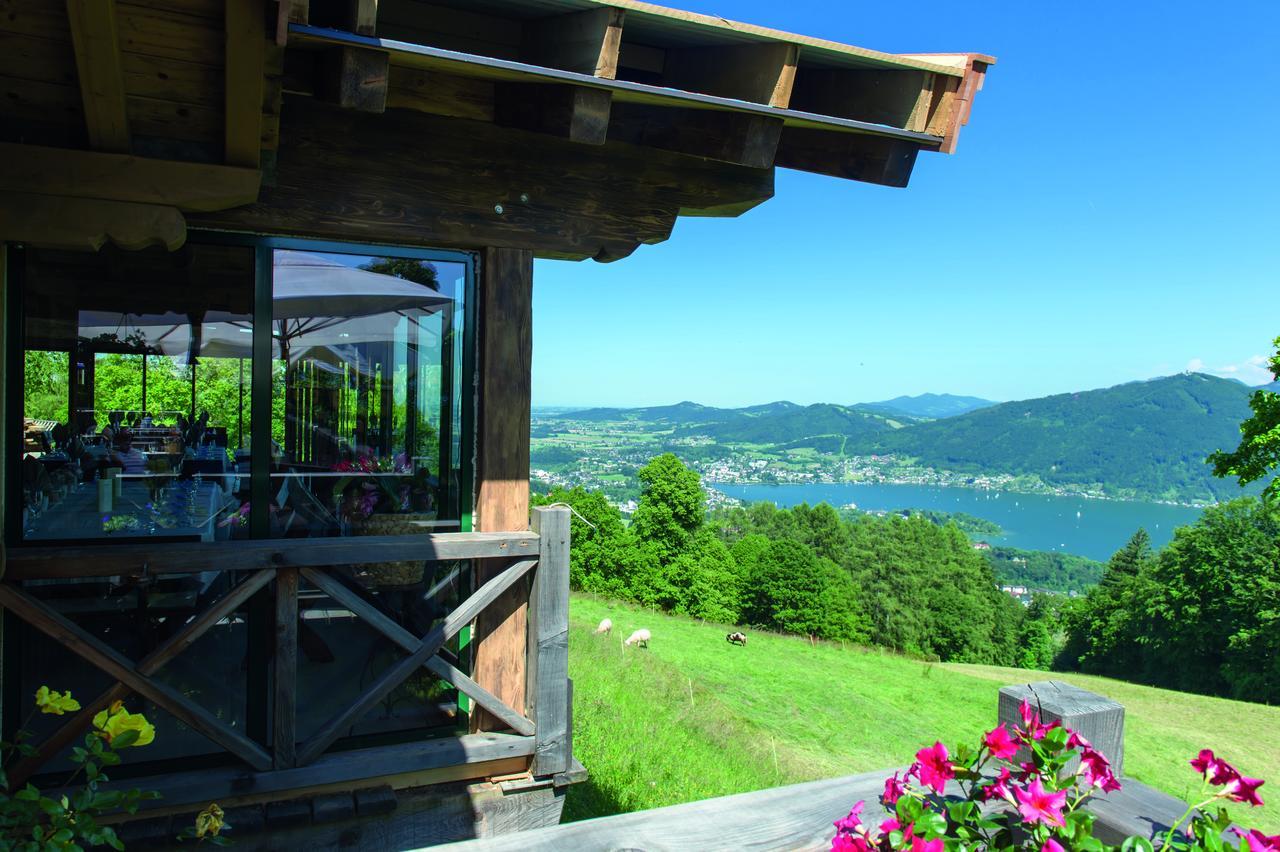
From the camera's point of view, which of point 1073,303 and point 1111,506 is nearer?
point 1073,303

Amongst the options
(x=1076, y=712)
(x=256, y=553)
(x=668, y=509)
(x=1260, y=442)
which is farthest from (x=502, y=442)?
(x=668, y=509)

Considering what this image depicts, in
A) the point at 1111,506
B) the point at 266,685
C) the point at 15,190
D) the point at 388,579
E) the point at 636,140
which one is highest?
the point at 636,140

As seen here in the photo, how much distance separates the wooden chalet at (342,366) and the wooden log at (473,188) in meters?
Result: 0.01

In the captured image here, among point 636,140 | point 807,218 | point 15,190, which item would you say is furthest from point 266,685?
point 807,218

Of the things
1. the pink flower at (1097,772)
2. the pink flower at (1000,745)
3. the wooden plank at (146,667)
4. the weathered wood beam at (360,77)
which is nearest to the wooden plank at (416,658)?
the wooden plank at (146,667)

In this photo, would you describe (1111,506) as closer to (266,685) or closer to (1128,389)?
(1128,389)

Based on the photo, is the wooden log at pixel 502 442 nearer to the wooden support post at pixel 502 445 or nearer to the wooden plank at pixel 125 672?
the wooden support post at pixel 502 445

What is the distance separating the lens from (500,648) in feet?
11.6

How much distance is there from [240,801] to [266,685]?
0.43 meters

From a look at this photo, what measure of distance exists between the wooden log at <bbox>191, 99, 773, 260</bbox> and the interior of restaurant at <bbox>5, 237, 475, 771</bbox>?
17cm

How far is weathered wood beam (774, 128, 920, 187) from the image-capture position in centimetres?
330

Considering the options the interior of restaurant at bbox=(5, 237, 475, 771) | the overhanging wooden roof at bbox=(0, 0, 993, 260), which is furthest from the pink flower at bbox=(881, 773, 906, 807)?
the interior of restaurant at bbox=(5, 237, 475, 771)

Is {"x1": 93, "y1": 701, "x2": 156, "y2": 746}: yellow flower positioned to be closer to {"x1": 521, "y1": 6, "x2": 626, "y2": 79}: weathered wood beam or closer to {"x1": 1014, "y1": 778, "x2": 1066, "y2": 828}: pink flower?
{"x1": 1014, "y1": 778, "x2": 1066, "y2": 828}: pink flower

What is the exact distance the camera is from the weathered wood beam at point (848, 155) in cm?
330
